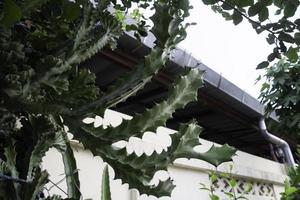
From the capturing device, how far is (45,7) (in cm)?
110

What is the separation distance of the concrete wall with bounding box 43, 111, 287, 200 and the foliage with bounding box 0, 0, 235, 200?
268 millimetres

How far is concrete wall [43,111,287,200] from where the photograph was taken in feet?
5.79

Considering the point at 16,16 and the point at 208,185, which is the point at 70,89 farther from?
the point at 208,185

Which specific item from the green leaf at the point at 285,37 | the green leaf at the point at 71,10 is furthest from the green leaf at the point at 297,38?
the green leaf at the point at 71,10

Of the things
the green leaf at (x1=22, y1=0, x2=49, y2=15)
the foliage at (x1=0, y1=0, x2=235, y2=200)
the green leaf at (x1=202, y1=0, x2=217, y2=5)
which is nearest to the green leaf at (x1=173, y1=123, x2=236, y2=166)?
the foliage at (x1=0, y1=0, x2=235, y2=200)

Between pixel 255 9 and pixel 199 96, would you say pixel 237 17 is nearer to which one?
pixel 255 9

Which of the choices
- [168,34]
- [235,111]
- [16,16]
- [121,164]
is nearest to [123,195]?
[121,164]

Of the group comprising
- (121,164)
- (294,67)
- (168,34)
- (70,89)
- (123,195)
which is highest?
(294,67)

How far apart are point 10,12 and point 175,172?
2011 mm

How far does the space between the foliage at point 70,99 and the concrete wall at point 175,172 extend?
0.27 metres

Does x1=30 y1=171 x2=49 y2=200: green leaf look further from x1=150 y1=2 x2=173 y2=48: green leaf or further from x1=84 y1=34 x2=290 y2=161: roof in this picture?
x1=84 y1=34 x2=290 y2=161: roof

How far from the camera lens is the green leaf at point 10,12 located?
0.72m

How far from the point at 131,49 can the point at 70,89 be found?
1.45 metres

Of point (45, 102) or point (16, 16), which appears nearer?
point (16, 16)
